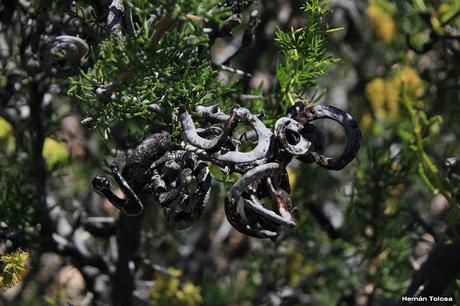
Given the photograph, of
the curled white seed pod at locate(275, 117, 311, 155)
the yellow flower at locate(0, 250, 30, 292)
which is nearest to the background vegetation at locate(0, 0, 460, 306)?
the yellow flower at locate(0, 250, 30, 292)

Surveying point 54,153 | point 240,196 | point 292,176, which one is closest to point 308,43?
point 240,196

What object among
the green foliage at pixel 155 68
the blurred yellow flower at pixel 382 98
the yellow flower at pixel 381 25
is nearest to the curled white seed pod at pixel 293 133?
the green foliage at pixel 155 68

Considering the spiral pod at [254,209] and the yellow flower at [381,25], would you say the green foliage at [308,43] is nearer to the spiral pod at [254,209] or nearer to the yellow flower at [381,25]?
the spiral pod at [254,209]

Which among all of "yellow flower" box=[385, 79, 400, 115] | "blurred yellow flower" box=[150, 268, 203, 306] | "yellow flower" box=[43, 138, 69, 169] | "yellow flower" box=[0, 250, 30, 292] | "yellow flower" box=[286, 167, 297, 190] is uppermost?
"yellow flower" box=[0, 250, 30, 292]

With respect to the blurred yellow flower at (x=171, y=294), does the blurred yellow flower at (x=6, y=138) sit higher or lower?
higher

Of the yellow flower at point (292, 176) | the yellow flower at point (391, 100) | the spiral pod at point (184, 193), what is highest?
the spiral pod at point (184, 193)

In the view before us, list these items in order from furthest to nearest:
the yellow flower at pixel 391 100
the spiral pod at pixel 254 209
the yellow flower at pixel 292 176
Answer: the yellow flower at pixel 391 100 → the yellow flower at pixel 292 176 → the spiral pod at pixel 254 209

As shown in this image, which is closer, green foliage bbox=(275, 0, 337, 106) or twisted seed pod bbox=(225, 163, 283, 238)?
twisted seed pod bbox=(225, 163, 283, 238)

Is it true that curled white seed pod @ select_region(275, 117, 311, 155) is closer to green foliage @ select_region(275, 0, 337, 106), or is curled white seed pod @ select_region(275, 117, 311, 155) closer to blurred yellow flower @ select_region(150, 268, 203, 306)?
green foliage @ select_region(275, 0, 337, 106)

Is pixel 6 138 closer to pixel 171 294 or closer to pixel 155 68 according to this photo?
pixel 171 294
